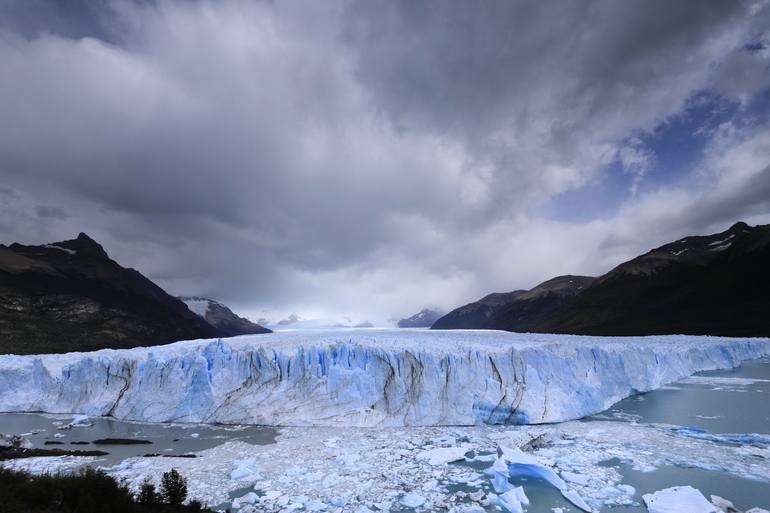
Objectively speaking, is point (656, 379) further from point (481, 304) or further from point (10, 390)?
point (481, 304)

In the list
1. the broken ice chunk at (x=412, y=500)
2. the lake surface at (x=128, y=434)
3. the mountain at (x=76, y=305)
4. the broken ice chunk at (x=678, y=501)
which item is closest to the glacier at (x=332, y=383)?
the lake surface at (x=128, y=434)

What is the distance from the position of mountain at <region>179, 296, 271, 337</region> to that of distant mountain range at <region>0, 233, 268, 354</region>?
4566cm

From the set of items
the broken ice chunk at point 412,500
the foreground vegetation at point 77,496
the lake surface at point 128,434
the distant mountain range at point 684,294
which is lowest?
the broken ice chunk at point 412,500

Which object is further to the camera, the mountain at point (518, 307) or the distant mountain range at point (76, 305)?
the mountain at point (518, 307)

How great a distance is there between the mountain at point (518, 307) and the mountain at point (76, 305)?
86.7 meters

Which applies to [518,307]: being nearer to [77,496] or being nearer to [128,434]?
[128,434]

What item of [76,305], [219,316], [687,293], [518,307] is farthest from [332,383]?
[219,316]

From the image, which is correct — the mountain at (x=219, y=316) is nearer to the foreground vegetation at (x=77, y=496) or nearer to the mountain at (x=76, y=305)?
the mountain at (x=76, y=305)

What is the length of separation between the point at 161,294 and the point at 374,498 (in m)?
121

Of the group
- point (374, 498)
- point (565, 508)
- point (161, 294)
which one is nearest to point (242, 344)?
point (374, 498)

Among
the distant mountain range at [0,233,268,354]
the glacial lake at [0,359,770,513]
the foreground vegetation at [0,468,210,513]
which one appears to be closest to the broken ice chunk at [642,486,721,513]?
the glacial lake at [0,359,770,513]

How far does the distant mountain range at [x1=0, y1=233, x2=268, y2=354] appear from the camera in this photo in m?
52.4

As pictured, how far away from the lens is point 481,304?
144m

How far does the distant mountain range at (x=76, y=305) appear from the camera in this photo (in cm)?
5238
